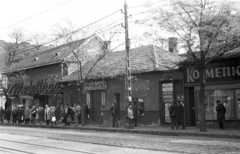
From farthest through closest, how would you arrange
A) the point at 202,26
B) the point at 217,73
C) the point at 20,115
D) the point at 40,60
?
1. the point at 40,60
2. the point at 20,115
3. the point at 217,73
4. the point at 202,26

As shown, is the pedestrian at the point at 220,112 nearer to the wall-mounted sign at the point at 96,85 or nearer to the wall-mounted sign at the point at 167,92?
the wall-mounted sign at the point at 167,92

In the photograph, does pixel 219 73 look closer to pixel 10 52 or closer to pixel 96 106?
pixel 96 106

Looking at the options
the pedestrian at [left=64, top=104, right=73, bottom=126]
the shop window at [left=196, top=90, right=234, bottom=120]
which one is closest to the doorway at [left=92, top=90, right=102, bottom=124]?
the pedestrian at [left=64, top=104, right=73, bottom=126]

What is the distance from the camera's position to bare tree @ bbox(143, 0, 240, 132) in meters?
18.2

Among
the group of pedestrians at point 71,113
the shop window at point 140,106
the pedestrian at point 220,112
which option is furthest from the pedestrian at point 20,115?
the pedestrian at point 220,112

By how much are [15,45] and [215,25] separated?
32.3m

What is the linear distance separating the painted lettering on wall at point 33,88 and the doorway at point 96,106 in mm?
5727

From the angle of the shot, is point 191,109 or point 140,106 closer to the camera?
point 191,109

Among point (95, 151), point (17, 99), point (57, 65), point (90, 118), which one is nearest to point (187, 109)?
point (90, 118)

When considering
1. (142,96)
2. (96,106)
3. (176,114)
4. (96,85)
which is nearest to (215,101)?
(176,114)

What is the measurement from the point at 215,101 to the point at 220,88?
42.7 inches

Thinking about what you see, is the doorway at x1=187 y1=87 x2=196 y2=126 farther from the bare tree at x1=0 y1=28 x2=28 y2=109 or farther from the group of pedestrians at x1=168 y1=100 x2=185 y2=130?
the bare tree at x1=0 y1=28 x2=28 y2=109

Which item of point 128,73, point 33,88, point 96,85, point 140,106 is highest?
point 128,73

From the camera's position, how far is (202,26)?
1870 cm
